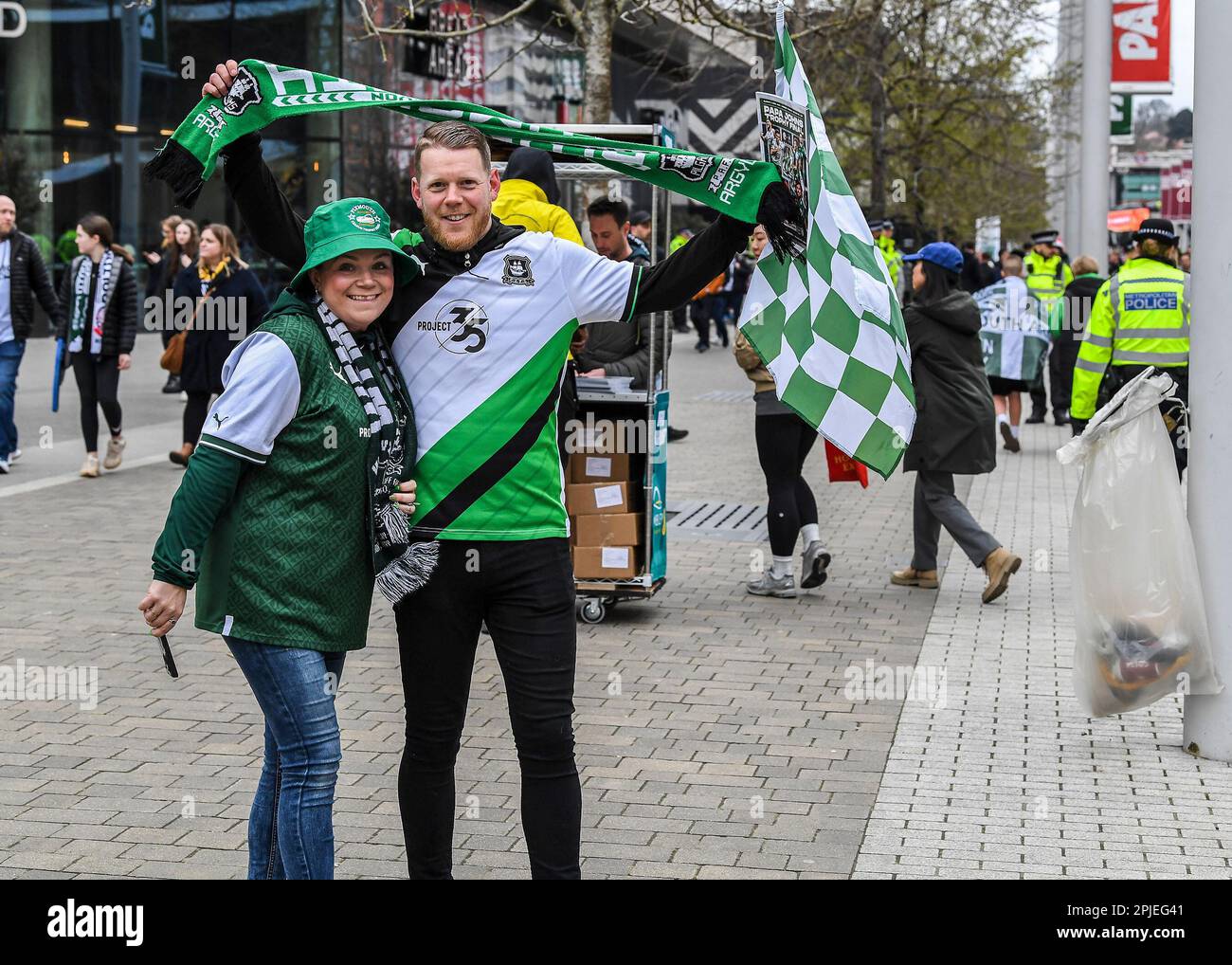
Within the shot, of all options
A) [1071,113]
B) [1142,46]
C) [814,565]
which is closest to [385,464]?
[814,565]

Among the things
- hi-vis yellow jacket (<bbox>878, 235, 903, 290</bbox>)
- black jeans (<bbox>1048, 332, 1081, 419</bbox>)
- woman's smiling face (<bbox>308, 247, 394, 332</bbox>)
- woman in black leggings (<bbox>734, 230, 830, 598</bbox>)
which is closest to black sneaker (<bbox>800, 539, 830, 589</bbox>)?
woman in black leggings (<bbox>734, 230, 830, 598</bbox>)

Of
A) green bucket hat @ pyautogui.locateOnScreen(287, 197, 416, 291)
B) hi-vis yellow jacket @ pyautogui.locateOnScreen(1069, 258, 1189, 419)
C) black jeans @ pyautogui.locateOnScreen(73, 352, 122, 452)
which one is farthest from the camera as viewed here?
black jeans @ pyautogui.locateOnScreen(73, 352, 122, 452)

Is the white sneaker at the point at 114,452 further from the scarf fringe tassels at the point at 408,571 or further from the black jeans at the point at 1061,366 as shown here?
the scarf fringe tassels at the point at 408,571

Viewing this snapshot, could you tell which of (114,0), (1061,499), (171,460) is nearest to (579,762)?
(1061,499)

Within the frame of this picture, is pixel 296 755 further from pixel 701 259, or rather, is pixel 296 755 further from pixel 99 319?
pixel 99 319

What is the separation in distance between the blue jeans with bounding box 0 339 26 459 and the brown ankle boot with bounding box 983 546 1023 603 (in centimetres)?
732

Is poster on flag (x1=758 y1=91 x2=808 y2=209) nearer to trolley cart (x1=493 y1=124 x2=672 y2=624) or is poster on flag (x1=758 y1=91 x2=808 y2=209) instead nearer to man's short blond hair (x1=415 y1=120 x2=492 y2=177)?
man's short blond hair (x1=415 y1=120 x2=492 y2=177)

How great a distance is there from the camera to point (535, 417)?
4004 mm

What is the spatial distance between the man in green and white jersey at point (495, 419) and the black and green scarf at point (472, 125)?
5cm

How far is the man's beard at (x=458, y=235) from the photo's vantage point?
3.94 metres

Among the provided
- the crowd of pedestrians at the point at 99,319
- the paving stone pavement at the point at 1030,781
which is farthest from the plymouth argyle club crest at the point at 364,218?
the crowd of pedestrians at the point at 99,319

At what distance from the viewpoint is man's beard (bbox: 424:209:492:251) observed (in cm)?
394
